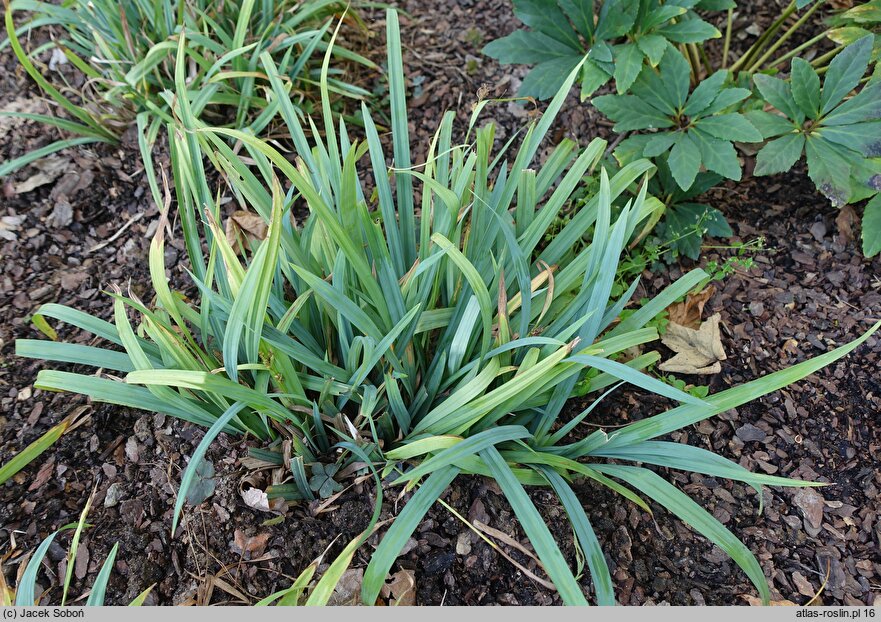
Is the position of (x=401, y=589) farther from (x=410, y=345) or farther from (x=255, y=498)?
(x=410, y=345)

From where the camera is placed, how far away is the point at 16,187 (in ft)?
6.60

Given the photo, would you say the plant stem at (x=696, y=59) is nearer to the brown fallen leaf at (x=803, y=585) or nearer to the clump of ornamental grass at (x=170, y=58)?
the clump of ornamental grass at (x=170, y=58)

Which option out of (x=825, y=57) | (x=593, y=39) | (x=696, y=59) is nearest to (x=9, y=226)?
(x=593, y=39)

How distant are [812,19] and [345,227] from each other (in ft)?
7.07

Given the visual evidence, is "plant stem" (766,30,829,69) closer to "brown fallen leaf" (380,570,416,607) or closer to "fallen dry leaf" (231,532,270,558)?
"brown fallen leaf" (380,570,416,607)

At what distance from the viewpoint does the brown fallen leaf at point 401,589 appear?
126 cm

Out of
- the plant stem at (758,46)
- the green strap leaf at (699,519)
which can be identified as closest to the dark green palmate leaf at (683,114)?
the plant stem at (758,46)

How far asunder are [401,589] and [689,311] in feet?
3.87

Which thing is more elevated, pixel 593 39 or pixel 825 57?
pixel 593 39

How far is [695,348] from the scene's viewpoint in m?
1.72

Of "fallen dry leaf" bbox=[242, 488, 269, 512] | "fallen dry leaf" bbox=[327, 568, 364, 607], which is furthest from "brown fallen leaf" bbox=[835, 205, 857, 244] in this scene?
"fallen dry leaf" bbox=[242, 488, 269, 512]

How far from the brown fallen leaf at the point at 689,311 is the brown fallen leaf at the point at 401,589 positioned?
108 cm

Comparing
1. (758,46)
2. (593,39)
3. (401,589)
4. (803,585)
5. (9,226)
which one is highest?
(593,39)

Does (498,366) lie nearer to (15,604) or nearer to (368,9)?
(15,604)
